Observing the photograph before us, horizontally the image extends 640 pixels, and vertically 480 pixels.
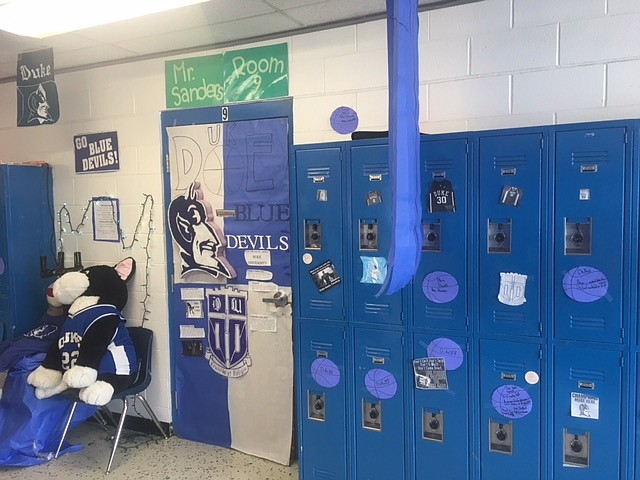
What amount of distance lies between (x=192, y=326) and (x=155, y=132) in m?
1.26

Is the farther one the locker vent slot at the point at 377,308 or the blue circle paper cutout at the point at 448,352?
the locker vent slot at the point at 377,308

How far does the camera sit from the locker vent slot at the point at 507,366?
7.09ft

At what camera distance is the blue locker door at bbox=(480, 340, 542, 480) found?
7.05 ft

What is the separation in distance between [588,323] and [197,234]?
7.29 ft

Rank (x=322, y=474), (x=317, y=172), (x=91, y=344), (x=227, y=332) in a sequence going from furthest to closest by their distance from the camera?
(x=227, y=332)
(x=91, y=344)
(x=322, y=474)
(x=317, y=172)

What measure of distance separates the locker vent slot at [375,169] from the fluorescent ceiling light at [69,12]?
3.17 ft

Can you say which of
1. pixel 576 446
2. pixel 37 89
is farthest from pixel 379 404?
pixel 37 89

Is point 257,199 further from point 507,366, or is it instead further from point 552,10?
point 552,10

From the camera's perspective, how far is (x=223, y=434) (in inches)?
133

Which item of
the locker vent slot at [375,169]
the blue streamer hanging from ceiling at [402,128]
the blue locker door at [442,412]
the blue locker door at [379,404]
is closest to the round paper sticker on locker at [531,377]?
the blue locker door at [442,412]

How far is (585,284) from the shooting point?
2.04 meters

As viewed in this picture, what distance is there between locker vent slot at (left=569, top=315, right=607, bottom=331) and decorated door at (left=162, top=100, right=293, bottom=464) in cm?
154

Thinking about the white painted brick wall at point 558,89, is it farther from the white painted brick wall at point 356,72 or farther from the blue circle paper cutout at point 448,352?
the blue circle paper cutout at point 448,352

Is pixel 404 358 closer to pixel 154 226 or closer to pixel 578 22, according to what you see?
pixel 578 22
